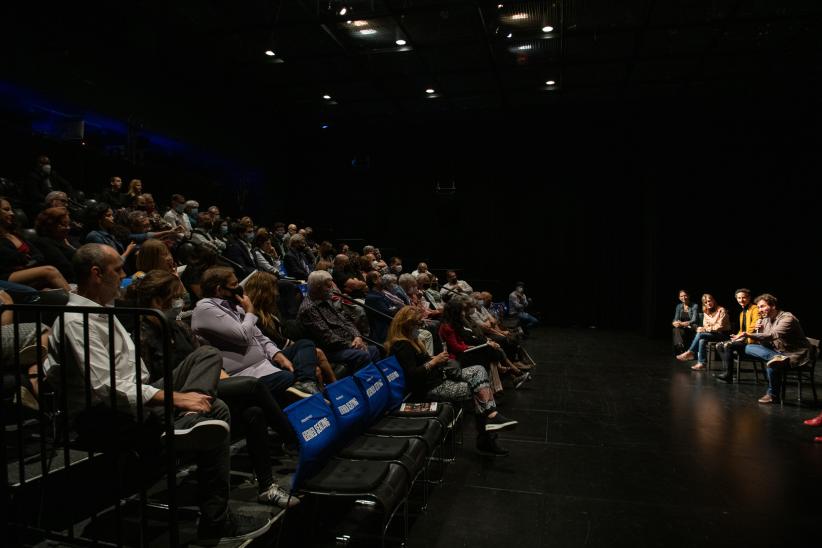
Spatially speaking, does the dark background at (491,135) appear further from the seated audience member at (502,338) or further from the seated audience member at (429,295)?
the seated audience member at (502,338)

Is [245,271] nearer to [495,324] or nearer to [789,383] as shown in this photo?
[495,324]

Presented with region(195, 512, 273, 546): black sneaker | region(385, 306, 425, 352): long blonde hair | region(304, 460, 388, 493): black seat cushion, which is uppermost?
region(385, 306, 425, 352): long blonde hair

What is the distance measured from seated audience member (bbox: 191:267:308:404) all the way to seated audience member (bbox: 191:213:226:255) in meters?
3.54

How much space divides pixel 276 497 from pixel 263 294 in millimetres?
1589

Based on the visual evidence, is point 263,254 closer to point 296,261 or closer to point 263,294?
point 296,261

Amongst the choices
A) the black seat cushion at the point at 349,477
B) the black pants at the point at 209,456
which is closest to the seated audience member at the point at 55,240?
the black pants at the point at 209,456

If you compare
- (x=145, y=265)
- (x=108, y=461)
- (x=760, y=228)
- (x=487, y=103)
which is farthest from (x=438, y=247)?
(x=108, y=461)

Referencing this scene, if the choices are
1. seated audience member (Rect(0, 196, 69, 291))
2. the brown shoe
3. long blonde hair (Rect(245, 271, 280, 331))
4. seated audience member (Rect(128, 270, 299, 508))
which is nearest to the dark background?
seated audience member (Rect(0, 196, 69, 291))

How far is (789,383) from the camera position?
645 centimetres

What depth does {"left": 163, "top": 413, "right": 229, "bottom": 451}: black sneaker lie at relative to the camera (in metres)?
2.01

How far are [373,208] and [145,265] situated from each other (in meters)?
10.4

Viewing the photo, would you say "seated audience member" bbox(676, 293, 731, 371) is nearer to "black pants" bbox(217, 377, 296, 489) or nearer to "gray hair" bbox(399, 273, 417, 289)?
"gray hair" bbox(399, 273, 417, 289)

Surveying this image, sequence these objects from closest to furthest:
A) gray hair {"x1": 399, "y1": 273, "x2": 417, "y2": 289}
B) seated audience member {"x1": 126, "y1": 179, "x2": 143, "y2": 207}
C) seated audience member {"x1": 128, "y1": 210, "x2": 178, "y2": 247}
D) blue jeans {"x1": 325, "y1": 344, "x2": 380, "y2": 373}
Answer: blue jeans {"x1": 325, "y1": 344, "x2": 380, "y2": 373} → seated audience member {"x1": 128, "y1": 210, "x2": 178, "y2": 247} → seated audience member {"x1": 126, "y1": 179, "x2": 143, "y2": 207} → gray hair {"x1": 399, "y1": 273, "x2": 417, "y2": 289}

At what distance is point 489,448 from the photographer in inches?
154
